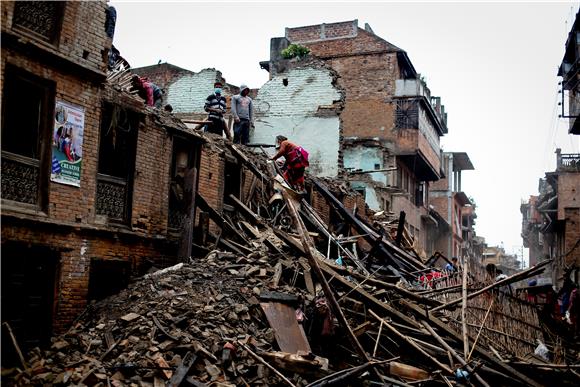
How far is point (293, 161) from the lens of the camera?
631 inches

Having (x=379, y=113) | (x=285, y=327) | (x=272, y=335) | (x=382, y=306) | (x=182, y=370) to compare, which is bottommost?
(x=182, y=370)

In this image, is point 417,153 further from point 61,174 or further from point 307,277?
point 61,174

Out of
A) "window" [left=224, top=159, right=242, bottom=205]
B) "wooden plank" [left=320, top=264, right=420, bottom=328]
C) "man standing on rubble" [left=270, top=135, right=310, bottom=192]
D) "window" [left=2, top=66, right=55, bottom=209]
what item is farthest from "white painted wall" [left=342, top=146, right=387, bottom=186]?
"window" [left=2, top=66, right=55, bottom=209]

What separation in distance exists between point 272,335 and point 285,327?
0.33m

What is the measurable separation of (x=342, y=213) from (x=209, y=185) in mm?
5095

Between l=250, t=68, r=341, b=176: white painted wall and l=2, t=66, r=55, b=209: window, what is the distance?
15.0 meters

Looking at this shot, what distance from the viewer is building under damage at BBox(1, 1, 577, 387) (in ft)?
30.3

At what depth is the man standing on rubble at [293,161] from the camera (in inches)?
621

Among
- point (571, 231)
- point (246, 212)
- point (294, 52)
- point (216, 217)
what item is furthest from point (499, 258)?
point (216, 217)

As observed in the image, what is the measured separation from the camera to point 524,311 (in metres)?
13.7

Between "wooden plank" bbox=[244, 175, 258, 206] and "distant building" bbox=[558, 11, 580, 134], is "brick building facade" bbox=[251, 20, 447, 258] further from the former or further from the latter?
"wooden plank" bbox=[244, 175, 258, 206]

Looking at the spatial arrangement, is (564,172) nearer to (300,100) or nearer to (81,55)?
(300,100)

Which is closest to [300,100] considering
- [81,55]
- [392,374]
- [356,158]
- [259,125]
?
[259,125]

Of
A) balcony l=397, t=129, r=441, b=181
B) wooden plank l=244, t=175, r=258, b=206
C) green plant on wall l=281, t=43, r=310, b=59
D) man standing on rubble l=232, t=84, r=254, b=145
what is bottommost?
wooden plank l=244, t=175, r=258, b=206
